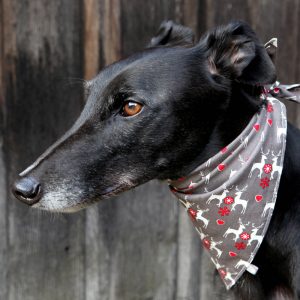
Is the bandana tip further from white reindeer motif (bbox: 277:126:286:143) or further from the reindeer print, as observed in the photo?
white reindeer motif (bbox: 277:126:286:143)

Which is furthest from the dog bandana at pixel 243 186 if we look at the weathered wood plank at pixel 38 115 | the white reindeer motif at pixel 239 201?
the weathered wood plank at pixel 38 115

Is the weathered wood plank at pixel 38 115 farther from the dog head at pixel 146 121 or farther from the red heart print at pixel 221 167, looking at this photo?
the red heart print at pixel 221 167

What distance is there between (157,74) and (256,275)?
82cm

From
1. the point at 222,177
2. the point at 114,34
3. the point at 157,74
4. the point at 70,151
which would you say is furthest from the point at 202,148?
the point at 114,34

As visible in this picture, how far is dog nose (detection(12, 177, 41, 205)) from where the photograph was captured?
6.19ft

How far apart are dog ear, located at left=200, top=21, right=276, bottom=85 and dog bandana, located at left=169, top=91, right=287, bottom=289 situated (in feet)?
0.52

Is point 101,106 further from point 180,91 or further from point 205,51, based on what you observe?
point 205,51

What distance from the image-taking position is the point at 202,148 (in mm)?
2100

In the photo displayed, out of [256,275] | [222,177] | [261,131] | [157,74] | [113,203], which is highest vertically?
[157,74]

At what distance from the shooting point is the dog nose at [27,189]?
189 cm

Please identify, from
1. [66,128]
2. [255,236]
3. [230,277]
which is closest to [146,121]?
[255,236]

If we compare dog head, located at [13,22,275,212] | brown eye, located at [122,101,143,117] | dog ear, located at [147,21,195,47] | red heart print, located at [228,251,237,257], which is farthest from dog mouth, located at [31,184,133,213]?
dog ear, located at [147,21,195,47]

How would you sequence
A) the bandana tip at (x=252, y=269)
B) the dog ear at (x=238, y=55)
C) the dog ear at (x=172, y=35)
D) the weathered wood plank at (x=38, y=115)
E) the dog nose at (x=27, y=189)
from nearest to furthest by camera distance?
1. the dog nose at (x=27, y=189)
2. the dog ear at (x=238, y=55)
3. the bandana tip at (x=252, y=269)
4. the dog ear at (x=172, y=35)
5. the weathered wood plank at (x=38, y=115)

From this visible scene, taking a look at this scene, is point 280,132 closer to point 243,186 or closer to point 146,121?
point 243,186
